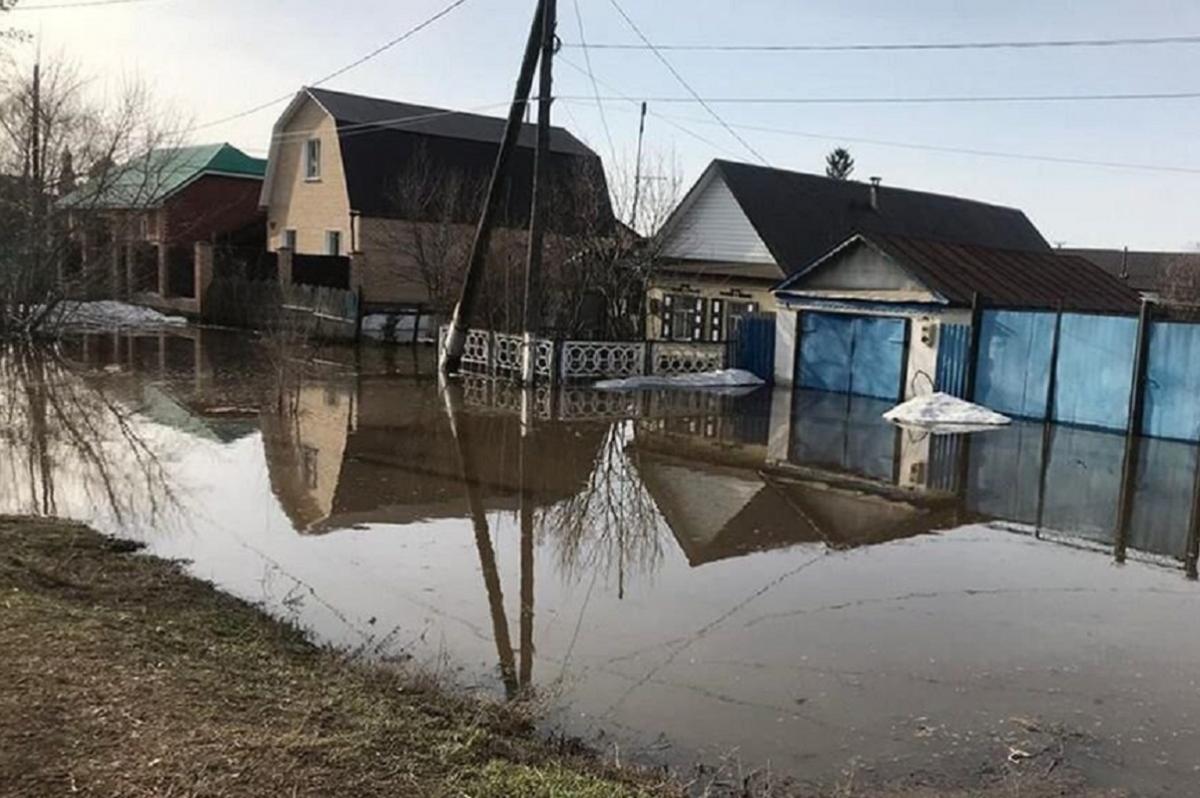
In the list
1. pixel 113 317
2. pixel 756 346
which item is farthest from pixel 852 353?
pixel 113 317

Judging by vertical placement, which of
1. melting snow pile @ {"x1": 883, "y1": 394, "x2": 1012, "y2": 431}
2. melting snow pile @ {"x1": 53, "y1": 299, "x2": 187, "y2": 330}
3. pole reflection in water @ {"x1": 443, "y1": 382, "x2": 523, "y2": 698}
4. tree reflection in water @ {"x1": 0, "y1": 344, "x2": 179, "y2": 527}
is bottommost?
pole reflection in water @ {"x1": 443, "y1": 382, "x2": 523, "y2": 698}

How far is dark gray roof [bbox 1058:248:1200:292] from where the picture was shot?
52.6m

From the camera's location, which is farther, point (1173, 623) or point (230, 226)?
point (230, 226)

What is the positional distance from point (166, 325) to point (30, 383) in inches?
624

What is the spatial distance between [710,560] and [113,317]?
98.5 feet

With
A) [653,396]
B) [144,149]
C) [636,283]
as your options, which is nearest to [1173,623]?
[653,396]

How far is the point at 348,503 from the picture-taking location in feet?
35.0

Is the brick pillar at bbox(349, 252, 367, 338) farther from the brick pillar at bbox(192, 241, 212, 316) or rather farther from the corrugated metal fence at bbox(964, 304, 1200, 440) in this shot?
the corrugated metal fence at bbox(964, 304, 1200, 440)

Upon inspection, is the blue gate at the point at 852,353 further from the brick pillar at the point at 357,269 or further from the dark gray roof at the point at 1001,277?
the brick pillar at the point at 357,269

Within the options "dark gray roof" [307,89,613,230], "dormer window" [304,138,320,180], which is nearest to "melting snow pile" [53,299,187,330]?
"dormer window" [304,138,320,180]

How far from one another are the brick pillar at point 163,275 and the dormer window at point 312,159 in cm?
758

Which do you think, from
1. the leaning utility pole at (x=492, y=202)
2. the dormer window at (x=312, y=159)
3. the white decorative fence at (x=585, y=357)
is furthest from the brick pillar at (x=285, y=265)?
the leaning utility pole at (x=492, y=202)

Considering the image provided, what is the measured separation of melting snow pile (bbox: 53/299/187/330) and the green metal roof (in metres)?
3.18

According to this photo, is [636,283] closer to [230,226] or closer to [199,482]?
[199,482]
